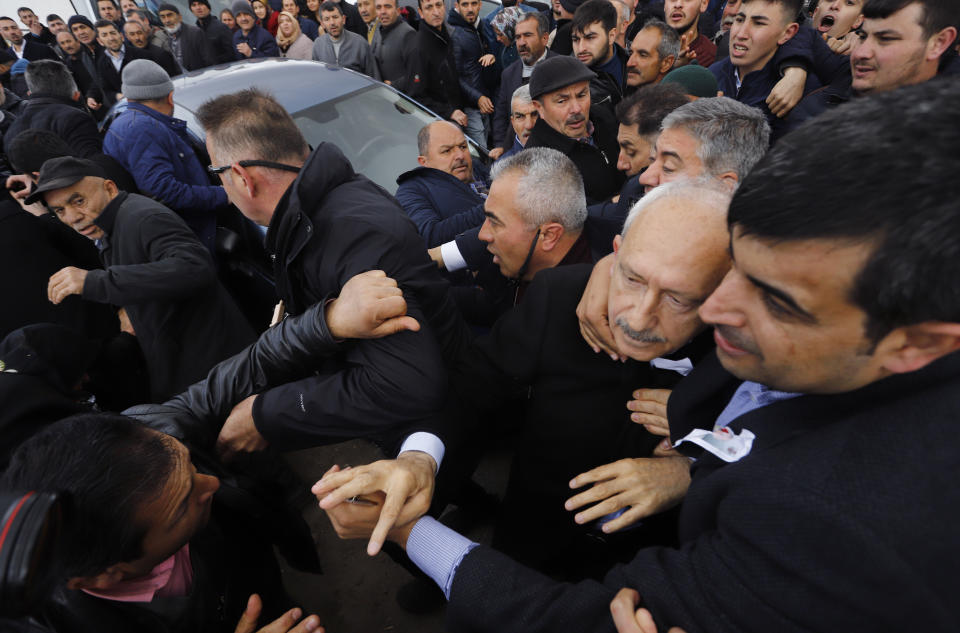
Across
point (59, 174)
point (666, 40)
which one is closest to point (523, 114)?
point (666, 40)

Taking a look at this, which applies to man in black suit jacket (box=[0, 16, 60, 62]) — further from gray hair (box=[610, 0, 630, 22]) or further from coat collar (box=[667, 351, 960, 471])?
coat collar (box=[667, 351, 960, 471])

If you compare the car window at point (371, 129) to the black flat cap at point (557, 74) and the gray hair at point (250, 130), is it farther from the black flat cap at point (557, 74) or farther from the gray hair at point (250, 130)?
the gray hair at point (250, 130)

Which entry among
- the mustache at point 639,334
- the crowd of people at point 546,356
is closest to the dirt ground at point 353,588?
the crowd of people at point 546,356

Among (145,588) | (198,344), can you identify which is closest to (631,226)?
(145,588)

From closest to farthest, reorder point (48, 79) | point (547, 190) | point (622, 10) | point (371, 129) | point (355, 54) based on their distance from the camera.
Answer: point (547, 190) < point (371, 129) < point (48, 79) < point (622, 10) < point (355, 54)

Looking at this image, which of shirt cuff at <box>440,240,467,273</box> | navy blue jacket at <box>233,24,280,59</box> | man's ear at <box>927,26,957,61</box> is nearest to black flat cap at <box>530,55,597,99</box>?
shirt cuff at <box>440,240,467,273</box>

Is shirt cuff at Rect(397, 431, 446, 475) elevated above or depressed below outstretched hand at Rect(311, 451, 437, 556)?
below

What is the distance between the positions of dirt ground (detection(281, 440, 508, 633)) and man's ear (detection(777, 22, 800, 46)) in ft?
11.7

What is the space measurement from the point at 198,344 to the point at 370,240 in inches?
62.6

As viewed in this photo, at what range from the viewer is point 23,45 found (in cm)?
897

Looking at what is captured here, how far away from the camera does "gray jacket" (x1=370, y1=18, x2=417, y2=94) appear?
5.65 meters

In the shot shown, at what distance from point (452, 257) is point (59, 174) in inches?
80.1

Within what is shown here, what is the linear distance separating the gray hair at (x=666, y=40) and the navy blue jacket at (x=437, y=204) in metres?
2.22

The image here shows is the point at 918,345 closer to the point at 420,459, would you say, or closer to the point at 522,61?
the point at 420,459
